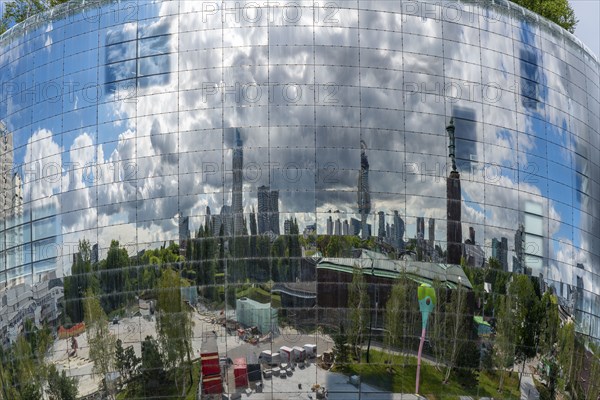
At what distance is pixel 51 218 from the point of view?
878 inches

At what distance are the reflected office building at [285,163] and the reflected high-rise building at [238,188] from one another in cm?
5

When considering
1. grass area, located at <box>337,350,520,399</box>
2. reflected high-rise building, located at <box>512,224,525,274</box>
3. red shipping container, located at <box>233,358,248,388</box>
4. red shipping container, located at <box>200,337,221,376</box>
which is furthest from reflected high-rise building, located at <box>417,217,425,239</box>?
red shipping container, located at <box>200,337,221,376</box>

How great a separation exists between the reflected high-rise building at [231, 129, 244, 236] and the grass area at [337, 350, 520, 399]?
4008mm

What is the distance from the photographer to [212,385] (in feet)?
65.9

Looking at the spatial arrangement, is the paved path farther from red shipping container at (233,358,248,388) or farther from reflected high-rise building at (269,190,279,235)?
reflected high-rise building at (269,190,279,235)

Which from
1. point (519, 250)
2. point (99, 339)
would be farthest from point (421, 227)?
point (99, 339)

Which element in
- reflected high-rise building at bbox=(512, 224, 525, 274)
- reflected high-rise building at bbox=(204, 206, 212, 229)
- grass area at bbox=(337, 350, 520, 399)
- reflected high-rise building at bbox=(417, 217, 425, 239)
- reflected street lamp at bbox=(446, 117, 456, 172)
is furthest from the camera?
reflected high-rise building at bbox=(512, 224, 525, 274)

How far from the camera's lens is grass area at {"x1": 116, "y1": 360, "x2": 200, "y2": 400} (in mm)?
20188

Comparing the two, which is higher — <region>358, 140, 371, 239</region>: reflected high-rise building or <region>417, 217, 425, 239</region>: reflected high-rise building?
<region>358, 140, 371, 239</region>: reflected high-rise building

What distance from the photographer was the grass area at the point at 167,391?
795 inches

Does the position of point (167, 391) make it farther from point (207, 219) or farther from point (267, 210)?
point (267, 210)

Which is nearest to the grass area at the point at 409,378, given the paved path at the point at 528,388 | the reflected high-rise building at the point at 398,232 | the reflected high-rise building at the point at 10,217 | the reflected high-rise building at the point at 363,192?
the paved path at the point at 528,388

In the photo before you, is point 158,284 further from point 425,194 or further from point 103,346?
point 425,194

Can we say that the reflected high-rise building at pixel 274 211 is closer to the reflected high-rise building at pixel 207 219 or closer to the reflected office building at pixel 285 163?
the reflected office building at pixel 285 163
